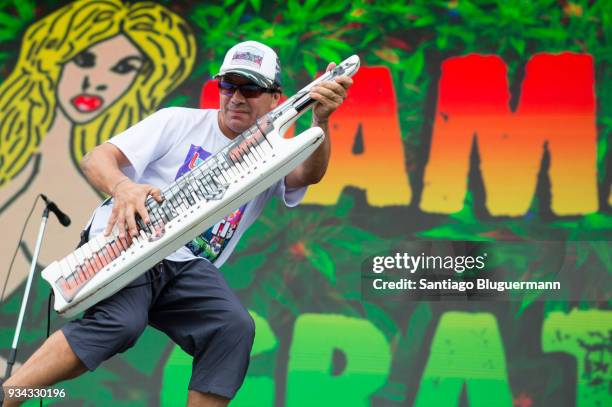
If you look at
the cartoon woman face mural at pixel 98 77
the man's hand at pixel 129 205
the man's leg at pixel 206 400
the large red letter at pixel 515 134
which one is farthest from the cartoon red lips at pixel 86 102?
the man's leg at pixel 206 400

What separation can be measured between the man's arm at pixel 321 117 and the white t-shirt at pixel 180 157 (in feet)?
0.26

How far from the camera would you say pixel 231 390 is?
3.01 m

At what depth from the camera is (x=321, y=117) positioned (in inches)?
113

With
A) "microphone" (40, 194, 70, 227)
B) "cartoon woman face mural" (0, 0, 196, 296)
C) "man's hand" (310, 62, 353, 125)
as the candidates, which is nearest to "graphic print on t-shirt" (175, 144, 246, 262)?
"man's hand" (310, 62, 353, 125)

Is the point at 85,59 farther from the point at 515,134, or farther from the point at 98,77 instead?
the point at 515,134

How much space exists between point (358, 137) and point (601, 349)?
5.78 feet

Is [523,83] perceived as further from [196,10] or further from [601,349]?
[196,10]

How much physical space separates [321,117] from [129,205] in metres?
0.69

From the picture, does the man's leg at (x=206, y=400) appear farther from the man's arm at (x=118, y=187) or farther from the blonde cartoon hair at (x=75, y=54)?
the blonde cartoon hair at (x=75, y=54)

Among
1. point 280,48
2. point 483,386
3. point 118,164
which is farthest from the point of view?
point 280,48

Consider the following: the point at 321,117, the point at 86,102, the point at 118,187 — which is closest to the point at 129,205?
the point at 118,187

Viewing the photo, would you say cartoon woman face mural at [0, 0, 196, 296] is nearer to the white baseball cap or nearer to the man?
the man

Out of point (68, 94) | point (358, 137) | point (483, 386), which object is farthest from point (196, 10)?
point (483, 386)

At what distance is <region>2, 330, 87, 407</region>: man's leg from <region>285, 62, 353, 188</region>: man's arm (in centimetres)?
101
